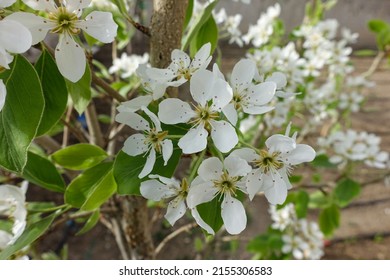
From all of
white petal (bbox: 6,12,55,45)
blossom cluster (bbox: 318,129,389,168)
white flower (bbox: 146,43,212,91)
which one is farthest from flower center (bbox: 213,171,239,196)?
blossom cluster (bbox: 318,129,389,168)

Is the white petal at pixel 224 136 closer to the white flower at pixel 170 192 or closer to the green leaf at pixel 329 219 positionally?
the white flower at pixel 170 192

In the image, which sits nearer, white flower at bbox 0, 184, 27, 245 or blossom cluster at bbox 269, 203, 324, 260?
white flower at bbox 0, 184, 27, 245

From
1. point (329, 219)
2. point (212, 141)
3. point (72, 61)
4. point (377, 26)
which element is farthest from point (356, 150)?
point (72, 61)

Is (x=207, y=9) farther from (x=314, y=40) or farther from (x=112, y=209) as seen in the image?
(x=314, y=40)

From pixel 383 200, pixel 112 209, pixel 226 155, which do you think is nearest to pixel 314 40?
pixel 112 209

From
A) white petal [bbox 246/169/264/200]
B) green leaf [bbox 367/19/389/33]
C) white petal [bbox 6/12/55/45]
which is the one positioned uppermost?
white petal [bbox 6/12/55/45]

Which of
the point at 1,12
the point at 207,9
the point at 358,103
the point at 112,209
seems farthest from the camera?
the point at 358,103

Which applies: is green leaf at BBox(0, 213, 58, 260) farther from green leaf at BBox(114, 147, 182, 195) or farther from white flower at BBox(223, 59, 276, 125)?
white flower at BBox(223, 59, 276, 125)

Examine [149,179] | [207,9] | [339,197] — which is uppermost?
[207,9]
